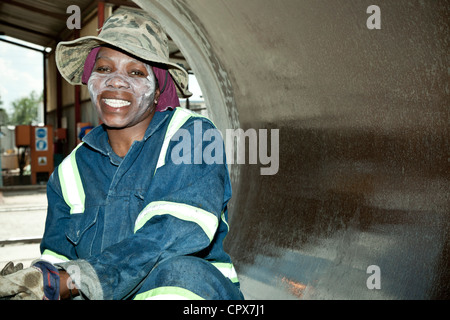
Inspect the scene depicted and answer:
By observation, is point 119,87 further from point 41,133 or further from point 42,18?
point 42,18

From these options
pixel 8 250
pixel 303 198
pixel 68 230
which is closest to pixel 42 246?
pixel 68 230

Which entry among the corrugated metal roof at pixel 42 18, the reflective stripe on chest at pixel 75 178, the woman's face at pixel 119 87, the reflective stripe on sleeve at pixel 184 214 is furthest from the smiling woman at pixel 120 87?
the corrugated metal roof at pixel 42 18

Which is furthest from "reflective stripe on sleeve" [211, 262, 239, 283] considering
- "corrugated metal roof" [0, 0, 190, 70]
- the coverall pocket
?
"corrugated metal roof" [0, 0, 190, 70]

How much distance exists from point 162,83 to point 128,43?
0.27 metres

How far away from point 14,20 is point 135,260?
1499 cm

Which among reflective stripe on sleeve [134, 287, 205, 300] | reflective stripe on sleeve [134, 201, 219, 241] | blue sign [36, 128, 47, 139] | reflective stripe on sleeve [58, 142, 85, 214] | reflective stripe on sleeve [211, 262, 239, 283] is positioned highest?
blue sign [36, 128, 47, 139]

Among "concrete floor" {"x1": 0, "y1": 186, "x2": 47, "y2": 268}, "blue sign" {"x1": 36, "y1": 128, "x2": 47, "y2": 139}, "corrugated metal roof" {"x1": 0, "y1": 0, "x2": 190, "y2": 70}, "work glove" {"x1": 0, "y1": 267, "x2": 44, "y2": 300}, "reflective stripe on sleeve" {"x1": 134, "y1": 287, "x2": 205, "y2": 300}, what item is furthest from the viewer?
"corrugated metal roof" {"x1": 0, "y1": 0, "x2": 190, "y2": 70}

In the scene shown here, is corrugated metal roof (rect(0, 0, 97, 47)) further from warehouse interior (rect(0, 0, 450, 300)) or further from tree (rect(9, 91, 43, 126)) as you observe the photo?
tree (rect(9, 91, 43, 126))

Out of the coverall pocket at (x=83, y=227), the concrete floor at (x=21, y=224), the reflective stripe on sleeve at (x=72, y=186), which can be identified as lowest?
the concrete floor at (x=21, y=224)

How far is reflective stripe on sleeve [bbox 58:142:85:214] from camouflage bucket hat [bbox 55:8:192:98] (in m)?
0.41

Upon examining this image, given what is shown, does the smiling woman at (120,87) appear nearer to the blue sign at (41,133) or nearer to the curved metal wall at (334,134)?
the curved metal wall at (334,134)

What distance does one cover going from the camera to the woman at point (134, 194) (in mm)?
1221

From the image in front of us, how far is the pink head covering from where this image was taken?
173 centimetres
